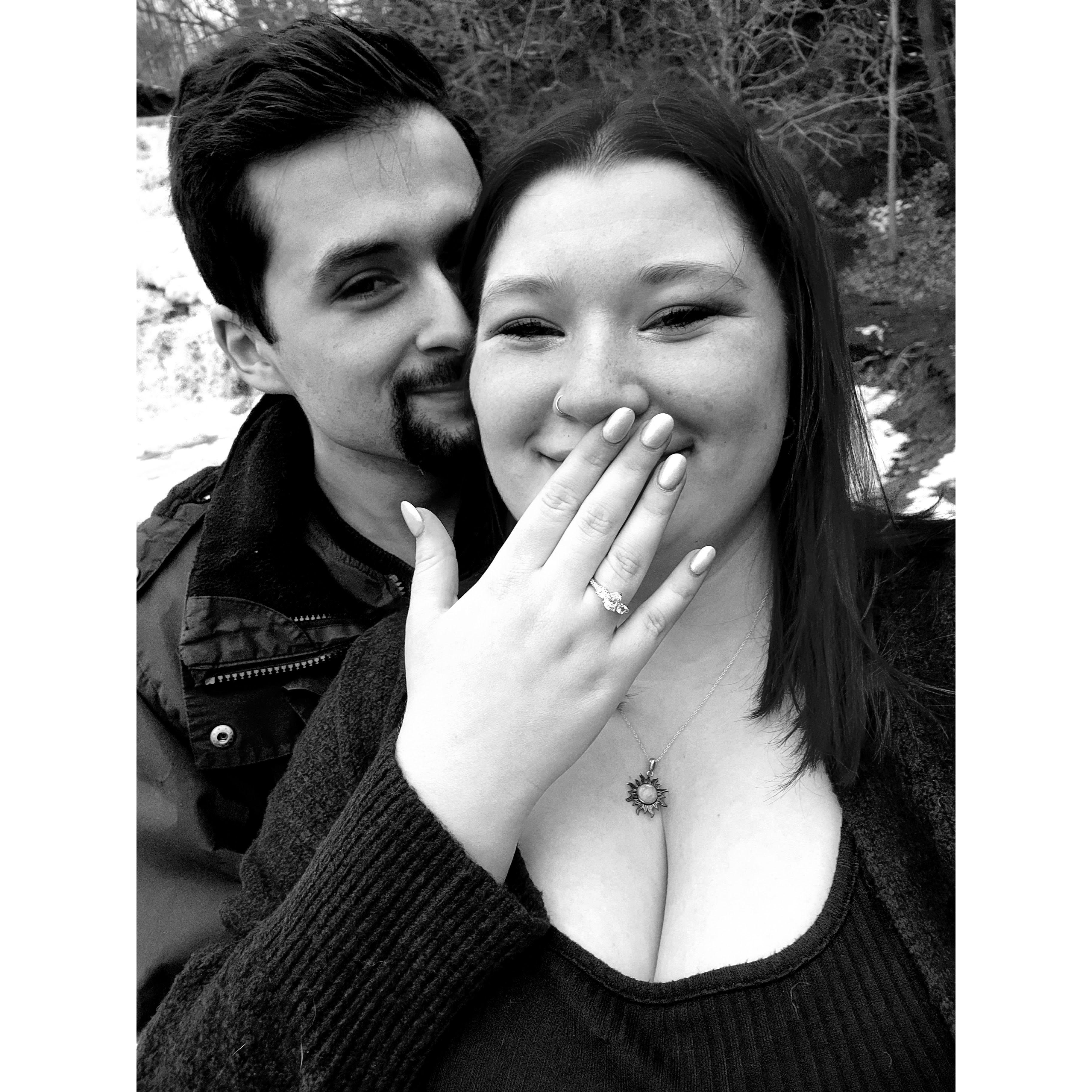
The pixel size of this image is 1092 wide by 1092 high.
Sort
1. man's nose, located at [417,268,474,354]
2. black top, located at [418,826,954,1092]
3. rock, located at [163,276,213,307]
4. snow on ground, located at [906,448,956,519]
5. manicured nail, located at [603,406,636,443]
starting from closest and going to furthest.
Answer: black top, located at [418,826,954,1092], manicured nail, located at [603,406,636,443], man's nose, located at [417,268,474,354], snow on ground, located at [906,448,956,519], rock, located at [163,276,213,307]

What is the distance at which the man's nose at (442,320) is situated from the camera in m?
1.73

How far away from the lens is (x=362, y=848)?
1.18 meters

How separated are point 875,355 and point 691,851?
131 cm

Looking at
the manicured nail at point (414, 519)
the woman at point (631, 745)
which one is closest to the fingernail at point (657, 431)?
the woman at point (631, 745)

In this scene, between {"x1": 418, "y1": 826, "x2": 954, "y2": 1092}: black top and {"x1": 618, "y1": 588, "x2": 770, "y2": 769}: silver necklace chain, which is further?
{"x1": 618, "y1": 588, "x2": 770, "y2": 769}: silver necklace chain

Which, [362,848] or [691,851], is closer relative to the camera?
[362,848]

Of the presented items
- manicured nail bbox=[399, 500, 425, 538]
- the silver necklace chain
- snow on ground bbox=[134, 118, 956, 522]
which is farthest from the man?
the silver necklace chain

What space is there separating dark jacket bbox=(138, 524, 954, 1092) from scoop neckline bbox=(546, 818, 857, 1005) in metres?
0.04

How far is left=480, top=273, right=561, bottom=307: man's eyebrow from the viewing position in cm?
127

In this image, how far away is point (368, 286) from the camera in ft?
6.14

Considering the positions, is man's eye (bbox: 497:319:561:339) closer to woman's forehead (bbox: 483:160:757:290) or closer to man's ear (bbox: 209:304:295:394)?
woman's forehead (bbox: 483:160:757:290)

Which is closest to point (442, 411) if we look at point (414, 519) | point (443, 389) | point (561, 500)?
point (443, 389)
